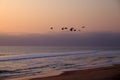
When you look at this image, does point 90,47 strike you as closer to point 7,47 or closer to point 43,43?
point 43,43

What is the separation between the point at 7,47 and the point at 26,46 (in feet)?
6.91

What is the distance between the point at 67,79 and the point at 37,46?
57.1 feet

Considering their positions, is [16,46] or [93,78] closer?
[93,78]

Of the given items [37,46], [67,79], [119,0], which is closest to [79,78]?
[67,79]

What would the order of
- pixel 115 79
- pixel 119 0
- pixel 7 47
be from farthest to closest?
pixel 7 47 < pixel 119 0 < pixel 115 79

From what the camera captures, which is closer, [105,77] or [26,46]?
[105,77]

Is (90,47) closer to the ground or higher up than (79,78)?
higher up

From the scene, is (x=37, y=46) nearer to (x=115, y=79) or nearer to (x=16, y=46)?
(x=16, y=46)

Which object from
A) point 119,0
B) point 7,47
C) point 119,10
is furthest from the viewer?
point 7,47

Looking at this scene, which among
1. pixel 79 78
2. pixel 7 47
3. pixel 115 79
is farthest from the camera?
pixel 7 47

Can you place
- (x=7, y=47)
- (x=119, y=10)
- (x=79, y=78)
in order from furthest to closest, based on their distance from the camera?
(x=7, y=47), (x=119, y=10), (x=79, y=78)

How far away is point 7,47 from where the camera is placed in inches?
778

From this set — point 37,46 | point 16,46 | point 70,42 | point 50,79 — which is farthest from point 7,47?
point 50,79

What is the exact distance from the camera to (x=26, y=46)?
70.2 feet
